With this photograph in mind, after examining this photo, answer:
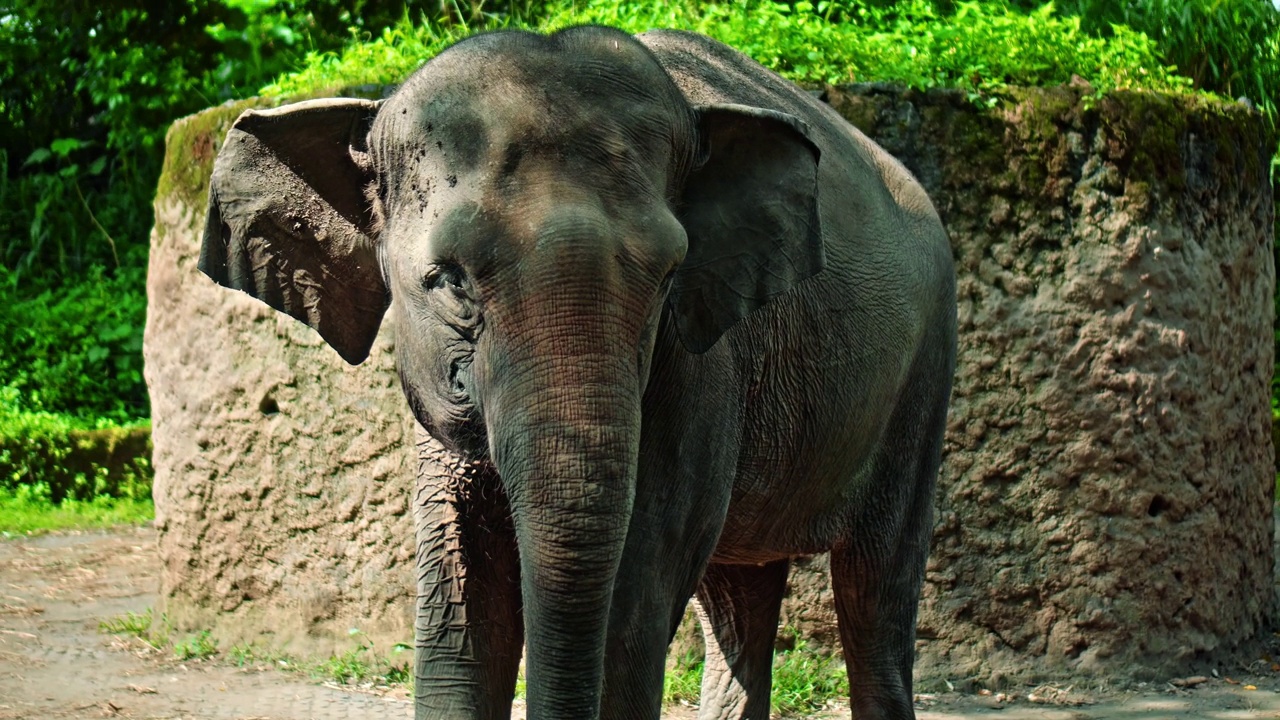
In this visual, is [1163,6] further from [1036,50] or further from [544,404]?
[544,404]

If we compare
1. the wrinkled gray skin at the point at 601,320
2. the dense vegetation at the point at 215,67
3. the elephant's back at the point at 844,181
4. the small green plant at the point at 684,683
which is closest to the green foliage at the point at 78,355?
the dense vegetation at the point at 215,67

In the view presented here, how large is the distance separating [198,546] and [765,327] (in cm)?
373

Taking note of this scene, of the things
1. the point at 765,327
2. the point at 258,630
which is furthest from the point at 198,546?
the point at 765,327

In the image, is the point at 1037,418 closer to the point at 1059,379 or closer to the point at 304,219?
the point at 1059,379

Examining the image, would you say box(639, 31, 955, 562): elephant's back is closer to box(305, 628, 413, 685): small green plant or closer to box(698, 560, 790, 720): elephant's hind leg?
box(698, 560, 790, 720): elephant's hind leg

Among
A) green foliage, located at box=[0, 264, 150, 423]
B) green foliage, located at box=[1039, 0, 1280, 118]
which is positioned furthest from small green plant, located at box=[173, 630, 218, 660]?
green foliage, located at box=[1039, 0, 1280, 118]

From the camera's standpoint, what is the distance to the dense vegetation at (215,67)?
6.51 meters

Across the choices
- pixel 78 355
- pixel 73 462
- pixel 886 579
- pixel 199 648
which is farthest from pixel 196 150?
pixel 78 355

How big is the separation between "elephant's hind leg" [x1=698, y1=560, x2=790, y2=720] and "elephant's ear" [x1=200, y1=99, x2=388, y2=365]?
5.79ft

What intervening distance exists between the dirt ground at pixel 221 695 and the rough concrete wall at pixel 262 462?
0.29 m

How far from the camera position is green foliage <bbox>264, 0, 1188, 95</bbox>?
6.34 meters

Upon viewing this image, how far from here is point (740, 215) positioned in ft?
11.3

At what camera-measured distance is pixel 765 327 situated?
3.81 meters

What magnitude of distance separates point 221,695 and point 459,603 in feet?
9.32
